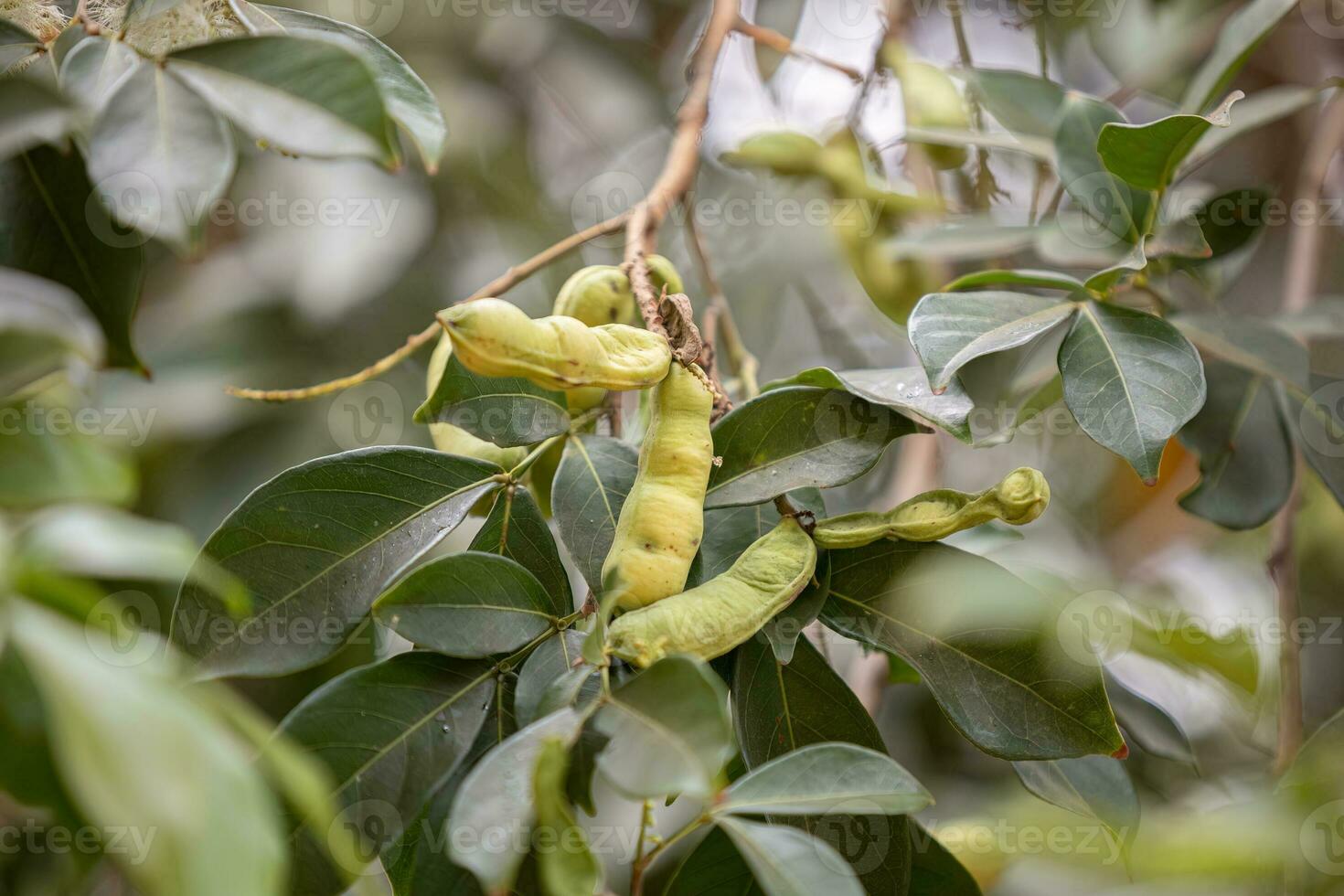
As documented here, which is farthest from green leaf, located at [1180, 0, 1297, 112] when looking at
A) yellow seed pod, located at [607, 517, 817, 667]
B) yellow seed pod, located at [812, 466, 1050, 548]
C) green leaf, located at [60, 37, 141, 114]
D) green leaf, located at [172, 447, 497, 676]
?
green leaf, located at [60, 37, 141, 114]

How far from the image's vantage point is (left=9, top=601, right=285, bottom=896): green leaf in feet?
0.97

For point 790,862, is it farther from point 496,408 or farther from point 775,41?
point 775,41

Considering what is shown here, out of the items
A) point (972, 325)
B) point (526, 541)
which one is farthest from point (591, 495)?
point (972, 325)

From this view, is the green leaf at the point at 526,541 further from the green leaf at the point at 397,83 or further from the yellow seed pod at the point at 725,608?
the green leaf at the point at 397,83

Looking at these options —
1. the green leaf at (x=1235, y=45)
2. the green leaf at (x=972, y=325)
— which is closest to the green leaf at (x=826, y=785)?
the green leaf at (x=972, y=325)

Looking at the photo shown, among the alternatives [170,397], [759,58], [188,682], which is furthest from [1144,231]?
[170,397]

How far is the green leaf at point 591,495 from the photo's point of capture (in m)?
0.61

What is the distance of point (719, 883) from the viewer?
0.59 metres

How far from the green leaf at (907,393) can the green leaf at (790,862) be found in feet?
0.78

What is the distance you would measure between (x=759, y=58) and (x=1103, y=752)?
96 cm

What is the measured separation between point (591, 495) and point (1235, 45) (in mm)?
699

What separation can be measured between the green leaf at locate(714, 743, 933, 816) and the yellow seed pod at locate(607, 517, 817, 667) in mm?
74

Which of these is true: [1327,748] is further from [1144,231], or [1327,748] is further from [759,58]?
[759,58]

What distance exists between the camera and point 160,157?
0.50m
